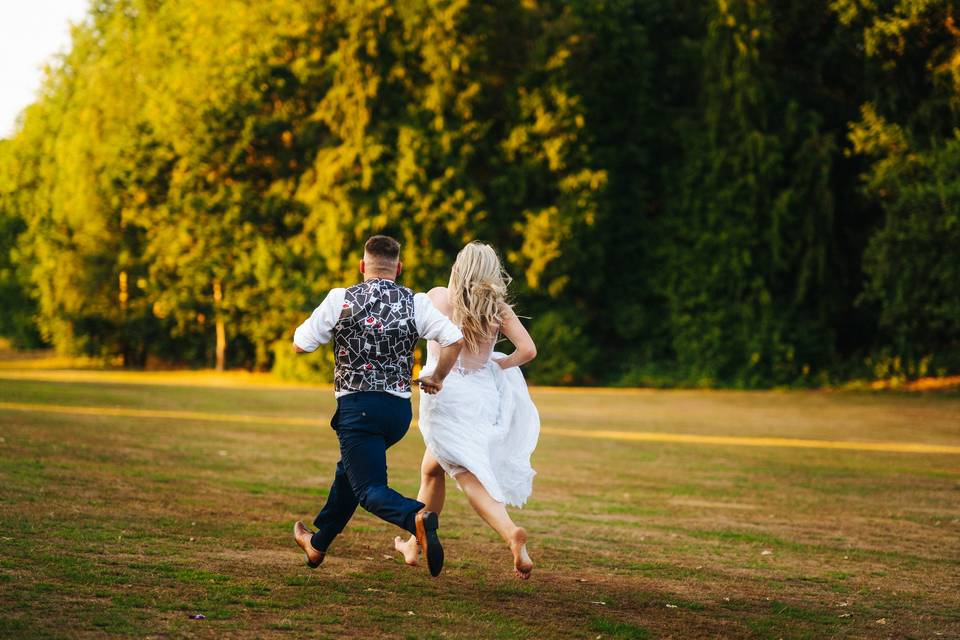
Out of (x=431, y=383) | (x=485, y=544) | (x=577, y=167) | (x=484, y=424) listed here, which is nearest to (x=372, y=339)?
(x=431, y=383)

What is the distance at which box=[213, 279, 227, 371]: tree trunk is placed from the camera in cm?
3744

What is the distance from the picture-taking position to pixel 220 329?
38844 millimetres

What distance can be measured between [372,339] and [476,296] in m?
0.82

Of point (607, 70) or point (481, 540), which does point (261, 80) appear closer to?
point (607, 70)

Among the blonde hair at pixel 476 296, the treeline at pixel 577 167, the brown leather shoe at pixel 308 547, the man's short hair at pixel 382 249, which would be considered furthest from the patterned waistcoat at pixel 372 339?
the treeline at pixel 577 167

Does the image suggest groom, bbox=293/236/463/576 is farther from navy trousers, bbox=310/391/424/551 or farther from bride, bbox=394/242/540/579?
bride, bbox=394/242/540/579

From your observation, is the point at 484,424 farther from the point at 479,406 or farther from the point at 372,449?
the point at 372,449

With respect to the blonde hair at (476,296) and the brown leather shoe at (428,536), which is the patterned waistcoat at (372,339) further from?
the brown leather shoe at (428,536)

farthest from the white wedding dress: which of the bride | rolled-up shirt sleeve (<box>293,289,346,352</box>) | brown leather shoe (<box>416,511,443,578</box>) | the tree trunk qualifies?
the tree trunk

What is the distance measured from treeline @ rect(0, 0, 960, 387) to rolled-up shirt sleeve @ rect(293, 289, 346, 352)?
25532mm

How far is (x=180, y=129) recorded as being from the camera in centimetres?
3619

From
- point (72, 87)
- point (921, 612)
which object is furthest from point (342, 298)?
point (72, 87)

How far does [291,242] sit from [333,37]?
6.38 m

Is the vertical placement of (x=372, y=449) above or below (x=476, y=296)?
below
